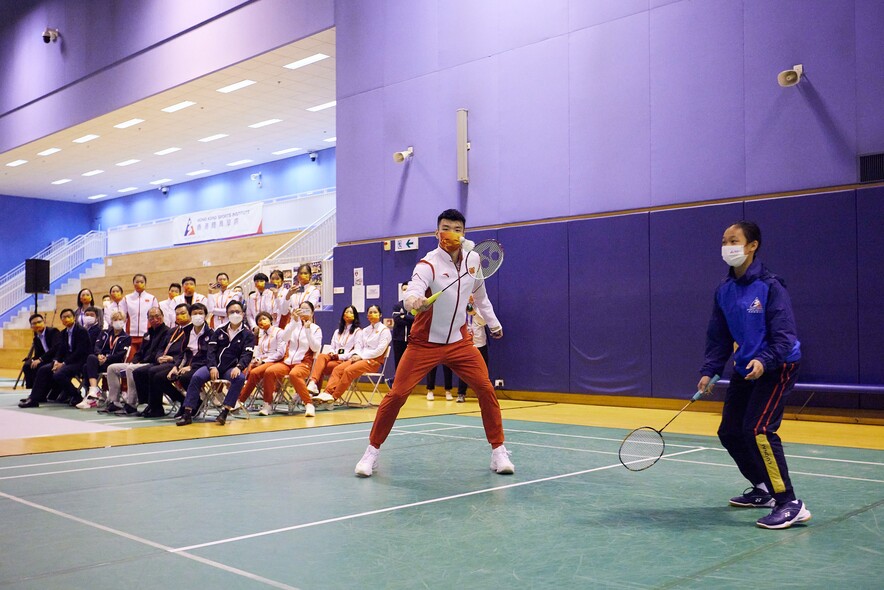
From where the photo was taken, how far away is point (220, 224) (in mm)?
31109

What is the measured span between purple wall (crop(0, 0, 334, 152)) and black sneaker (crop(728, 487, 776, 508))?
1550 centimetres

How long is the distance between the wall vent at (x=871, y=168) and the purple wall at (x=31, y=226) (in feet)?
125

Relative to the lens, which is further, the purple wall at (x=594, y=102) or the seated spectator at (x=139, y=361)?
the seated spectator at (x=139, y=361)

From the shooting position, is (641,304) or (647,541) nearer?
(647,541)

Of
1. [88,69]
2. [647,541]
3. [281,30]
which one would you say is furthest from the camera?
[88,69]

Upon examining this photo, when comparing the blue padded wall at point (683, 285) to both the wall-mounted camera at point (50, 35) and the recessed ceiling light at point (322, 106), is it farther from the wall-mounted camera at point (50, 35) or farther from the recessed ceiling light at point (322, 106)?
the wall-mounted camera at point (50, 35)

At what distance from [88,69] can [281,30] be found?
33.0 feet

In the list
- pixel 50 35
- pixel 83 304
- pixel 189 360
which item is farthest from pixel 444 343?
pixel 50 35

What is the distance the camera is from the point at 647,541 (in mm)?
4520

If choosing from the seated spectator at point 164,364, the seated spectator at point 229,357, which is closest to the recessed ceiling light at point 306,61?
the seated spectator at point 164,364

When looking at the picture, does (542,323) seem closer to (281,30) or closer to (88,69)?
(281,30)

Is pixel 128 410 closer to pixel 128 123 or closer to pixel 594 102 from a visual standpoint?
pixel 594 102

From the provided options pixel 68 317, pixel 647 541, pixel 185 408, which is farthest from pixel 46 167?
pixel 647 541

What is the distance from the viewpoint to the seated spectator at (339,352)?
13.0 m
